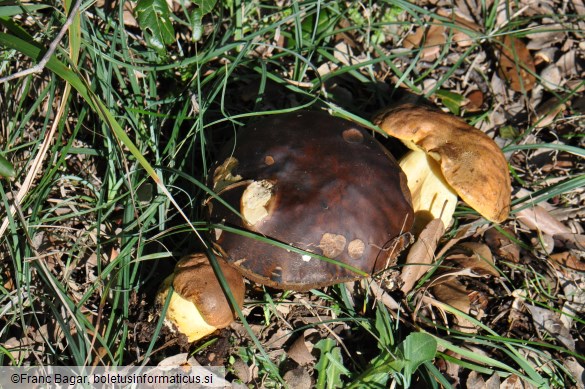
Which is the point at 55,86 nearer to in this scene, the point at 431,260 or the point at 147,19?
the point at 147,19

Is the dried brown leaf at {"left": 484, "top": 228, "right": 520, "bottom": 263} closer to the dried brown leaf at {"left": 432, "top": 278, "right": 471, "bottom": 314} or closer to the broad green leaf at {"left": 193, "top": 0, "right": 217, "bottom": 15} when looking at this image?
the dried brown leaf at {"left": 432, "top": 278, "right": 471, "bottom": 314}

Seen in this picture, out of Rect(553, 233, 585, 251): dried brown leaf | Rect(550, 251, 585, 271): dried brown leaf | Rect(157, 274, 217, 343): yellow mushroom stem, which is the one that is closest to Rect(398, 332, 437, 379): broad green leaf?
Rect(157, 274, 217, 343): yellow mushroom stem

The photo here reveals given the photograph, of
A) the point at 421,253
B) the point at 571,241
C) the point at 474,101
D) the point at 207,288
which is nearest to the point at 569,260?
the point at 571,241

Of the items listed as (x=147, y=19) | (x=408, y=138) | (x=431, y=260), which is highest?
(x=147, y=19)

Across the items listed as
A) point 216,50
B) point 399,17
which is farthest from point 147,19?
point 399,17

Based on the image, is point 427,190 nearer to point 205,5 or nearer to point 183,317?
point 183,317
